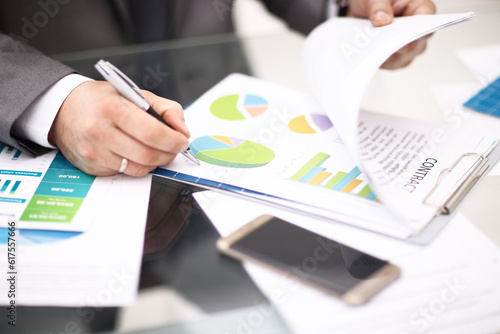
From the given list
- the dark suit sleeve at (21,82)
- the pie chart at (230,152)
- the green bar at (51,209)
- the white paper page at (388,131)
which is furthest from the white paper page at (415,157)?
the dark suit sleeve at (21,82)

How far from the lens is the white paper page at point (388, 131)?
0.57 m

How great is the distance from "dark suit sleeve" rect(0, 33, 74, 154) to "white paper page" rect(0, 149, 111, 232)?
0.03 m

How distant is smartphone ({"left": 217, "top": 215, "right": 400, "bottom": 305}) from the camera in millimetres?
468

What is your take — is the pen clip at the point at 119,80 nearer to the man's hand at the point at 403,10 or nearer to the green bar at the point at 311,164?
the green bar at the point at 311,164

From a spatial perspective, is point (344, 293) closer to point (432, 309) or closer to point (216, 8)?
point (432, 309)

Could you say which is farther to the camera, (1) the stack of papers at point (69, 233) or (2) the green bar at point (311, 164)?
(2) the green bar at point (311, 164)

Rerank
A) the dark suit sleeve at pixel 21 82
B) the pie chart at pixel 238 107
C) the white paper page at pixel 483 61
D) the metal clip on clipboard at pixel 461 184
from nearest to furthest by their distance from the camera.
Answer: the metal clip on clipboard at pixel 461 184 < the dark suit sleeve at pixel 21 82 < the pie chart at pixel 238 107 < the white paper page at pixel 483 61

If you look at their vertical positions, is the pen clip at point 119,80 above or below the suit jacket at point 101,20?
above

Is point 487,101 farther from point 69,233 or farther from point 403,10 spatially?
point 69,233

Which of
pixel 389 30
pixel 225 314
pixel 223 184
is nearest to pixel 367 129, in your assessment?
pixel 389 30

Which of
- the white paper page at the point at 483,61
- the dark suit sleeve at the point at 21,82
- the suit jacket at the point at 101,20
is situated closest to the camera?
the dark suit sleeve at the point at 21,82

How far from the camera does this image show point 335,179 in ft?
2.02

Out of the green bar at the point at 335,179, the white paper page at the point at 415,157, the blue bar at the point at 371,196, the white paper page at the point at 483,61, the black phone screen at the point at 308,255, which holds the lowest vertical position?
the black phone screen at the point at 308,255

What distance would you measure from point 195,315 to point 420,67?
73 centimetres
